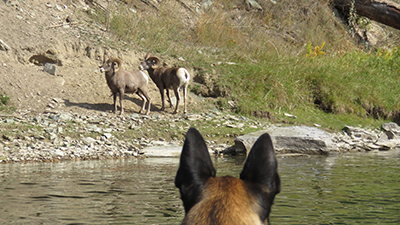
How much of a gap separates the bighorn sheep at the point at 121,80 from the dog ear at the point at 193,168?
1126cm

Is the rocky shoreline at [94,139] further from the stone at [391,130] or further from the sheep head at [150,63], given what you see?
the sheep head at [150,63]

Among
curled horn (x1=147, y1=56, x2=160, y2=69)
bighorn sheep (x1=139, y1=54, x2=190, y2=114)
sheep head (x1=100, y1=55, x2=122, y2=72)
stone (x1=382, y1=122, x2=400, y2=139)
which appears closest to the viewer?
sheep head (x1=100, y1=55, x2=122, y2=72)

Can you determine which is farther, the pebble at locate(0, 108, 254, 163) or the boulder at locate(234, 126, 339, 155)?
the boulder at locate(234, 126, 339, 155)

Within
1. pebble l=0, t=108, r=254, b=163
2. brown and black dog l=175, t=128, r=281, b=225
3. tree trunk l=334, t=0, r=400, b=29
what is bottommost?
pebble l=0, t=108, r=254, b=163

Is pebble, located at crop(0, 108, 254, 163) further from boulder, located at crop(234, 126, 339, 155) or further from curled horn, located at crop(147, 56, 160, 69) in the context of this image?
curled horn, located at crop(147, 56, 160, 69)

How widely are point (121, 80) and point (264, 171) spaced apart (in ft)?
38.5

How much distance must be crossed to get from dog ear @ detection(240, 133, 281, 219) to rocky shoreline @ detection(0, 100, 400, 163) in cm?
840

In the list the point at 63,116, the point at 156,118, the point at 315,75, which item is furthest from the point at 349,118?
the point at 63,116

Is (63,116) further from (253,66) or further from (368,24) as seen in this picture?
(368,24)

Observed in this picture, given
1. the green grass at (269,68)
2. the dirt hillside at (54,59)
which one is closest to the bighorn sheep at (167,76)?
the dirt hillside at (54,59)

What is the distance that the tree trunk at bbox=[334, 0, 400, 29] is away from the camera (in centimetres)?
1928

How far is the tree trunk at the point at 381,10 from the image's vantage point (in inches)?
759

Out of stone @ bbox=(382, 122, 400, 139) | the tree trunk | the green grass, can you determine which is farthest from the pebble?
the tree trunk

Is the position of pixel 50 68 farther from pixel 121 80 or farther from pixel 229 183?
pixel 229 183
